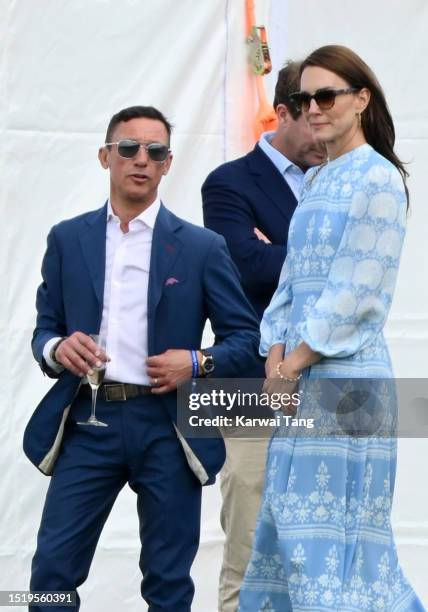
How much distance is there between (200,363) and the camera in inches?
160

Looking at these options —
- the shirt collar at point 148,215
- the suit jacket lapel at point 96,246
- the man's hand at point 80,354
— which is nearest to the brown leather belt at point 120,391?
the man's hand at point 80,354

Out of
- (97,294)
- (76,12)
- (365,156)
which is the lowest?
(97,294)

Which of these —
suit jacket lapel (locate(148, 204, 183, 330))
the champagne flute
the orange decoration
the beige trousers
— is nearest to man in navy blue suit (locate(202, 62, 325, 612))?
the beige trousers

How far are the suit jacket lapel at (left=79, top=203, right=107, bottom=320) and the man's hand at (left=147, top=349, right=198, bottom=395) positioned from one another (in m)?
0.26

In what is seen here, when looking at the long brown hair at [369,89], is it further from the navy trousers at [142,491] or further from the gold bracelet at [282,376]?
the navy trousers at [142,491]

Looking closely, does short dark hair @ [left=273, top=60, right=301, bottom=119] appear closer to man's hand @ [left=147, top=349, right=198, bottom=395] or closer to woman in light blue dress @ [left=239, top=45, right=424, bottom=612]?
woman in light blue dress @ [left=239, top=45, right=424, bottom=612]

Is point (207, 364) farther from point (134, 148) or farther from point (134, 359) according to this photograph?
point (134, 148)

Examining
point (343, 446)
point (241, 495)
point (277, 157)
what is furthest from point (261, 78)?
point (343, 446)

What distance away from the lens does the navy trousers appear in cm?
404

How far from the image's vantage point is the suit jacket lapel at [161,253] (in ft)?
13.5

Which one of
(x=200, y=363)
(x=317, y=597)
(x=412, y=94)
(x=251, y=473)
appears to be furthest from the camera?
(x=412, y=94)

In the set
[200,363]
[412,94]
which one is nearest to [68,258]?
[200,363]

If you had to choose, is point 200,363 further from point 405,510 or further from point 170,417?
point 405,510

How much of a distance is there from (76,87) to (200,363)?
4.71 ft
